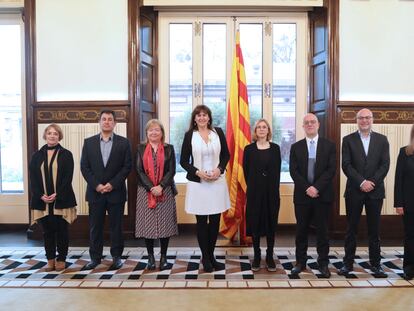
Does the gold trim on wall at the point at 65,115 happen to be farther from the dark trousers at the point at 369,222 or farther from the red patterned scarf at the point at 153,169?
the dark trousers at the point at 369,222

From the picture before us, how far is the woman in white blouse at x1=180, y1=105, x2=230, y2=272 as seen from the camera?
142 inches

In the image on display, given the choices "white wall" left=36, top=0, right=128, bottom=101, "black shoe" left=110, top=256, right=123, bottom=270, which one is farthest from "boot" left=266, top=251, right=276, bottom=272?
"white wall" left=36, top=0, right=128, bottom=101

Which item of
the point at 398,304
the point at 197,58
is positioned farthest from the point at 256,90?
the point at 398,304

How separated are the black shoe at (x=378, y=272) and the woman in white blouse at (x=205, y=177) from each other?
136 cm

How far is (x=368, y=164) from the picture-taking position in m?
3.56

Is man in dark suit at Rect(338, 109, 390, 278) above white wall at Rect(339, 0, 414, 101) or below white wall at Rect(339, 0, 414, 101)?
below

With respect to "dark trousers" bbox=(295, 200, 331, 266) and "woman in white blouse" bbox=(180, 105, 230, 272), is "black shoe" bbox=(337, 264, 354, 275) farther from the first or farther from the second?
"woman in white blouse" bbox=(180, 105, 230, 272)

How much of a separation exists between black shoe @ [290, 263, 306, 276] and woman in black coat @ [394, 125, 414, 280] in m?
0.84

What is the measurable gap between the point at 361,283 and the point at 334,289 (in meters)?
0.29

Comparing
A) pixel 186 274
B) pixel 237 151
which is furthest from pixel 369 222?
pixel 186 274

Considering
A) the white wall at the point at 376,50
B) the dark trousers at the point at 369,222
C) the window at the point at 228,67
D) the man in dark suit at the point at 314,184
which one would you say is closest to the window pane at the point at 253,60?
the window at the point at 228,67

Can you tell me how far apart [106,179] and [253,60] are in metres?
2.70

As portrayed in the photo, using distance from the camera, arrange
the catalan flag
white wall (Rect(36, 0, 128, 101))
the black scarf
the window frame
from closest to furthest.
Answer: the black scarf
the catalan flag
white wall (Rect(36, 0, 128, 101))
the window frame

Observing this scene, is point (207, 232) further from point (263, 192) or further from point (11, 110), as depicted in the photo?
point (11, 110)
